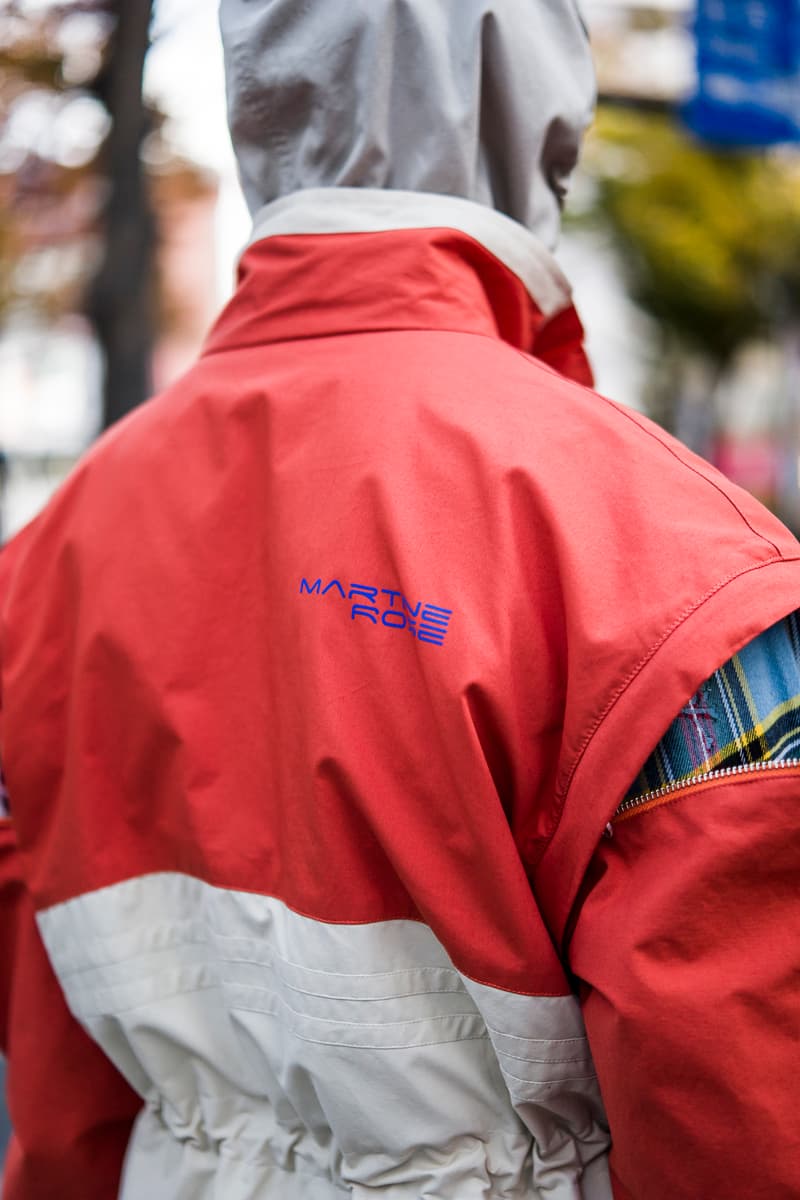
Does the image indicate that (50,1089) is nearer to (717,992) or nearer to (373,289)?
(717,992)

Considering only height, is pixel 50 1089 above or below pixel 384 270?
below

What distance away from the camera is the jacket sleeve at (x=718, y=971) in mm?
1052

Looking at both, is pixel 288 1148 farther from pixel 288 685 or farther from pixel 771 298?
pixel 771 298

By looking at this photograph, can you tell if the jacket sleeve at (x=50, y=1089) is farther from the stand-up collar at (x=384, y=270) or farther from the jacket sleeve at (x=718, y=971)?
the jacket sleeve at (x=718, y=971)

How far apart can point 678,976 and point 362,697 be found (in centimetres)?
40

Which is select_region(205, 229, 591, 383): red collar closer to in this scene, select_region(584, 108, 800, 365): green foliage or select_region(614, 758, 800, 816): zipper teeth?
select_region(614, 758, 800, 816): zipper teeth

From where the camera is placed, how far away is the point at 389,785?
1.18 metres

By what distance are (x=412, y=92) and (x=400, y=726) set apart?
28.7 inches

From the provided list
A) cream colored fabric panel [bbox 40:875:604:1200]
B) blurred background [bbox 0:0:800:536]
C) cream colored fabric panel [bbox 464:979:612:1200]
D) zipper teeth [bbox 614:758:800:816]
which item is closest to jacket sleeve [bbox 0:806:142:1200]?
cream colored fabric panel [bbox 40:875:604:1200]

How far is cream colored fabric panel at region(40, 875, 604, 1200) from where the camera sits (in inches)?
47.3

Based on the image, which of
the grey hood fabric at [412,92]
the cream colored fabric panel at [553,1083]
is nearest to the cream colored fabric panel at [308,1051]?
the cream colored fabric panel at [553,1083]

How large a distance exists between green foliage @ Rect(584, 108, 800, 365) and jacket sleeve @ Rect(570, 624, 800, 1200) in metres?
20.6

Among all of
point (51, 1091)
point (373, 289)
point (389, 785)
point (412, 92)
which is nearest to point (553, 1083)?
point (389, 785)

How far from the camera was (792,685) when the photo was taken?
111 cm
